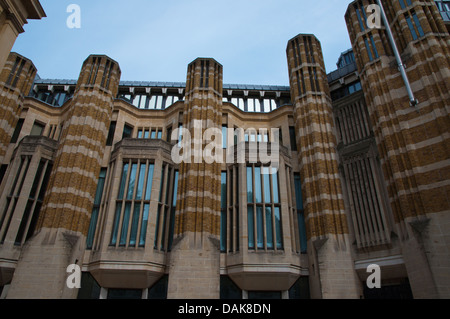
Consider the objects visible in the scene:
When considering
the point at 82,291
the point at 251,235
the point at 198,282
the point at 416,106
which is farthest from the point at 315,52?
the point at 82,291

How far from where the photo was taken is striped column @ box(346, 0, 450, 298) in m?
12.6

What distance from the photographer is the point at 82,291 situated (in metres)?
15.5

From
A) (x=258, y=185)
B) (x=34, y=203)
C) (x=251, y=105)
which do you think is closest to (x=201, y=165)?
(x=258, y=185)

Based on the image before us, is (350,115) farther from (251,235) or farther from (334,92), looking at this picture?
(251,235)

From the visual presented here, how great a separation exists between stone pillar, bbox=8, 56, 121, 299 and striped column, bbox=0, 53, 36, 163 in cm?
393

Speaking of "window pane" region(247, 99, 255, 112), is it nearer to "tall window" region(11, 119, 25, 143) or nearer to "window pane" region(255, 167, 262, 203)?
"window pane" region(255, 167, 262, 203)

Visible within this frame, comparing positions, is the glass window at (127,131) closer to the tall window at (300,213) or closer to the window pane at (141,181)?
the window pane at (141,181)

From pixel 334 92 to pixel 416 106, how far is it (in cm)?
729

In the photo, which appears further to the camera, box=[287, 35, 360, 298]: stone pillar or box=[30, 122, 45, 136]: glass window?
box=[30, 122, 45, 136]: glass window

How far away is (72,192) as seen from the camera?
1638 cm

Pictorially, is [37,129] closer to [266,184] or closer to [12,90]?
[12,90]

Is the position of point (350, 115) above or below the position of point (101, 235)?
above

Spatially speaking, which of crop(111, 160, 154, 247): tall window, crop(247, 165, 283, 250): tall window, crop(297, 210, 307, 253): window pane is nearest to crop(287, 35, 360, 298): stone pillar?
crop(297, 210, 307, 253): window pane

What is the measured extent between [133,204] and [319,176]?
34.8 feet
